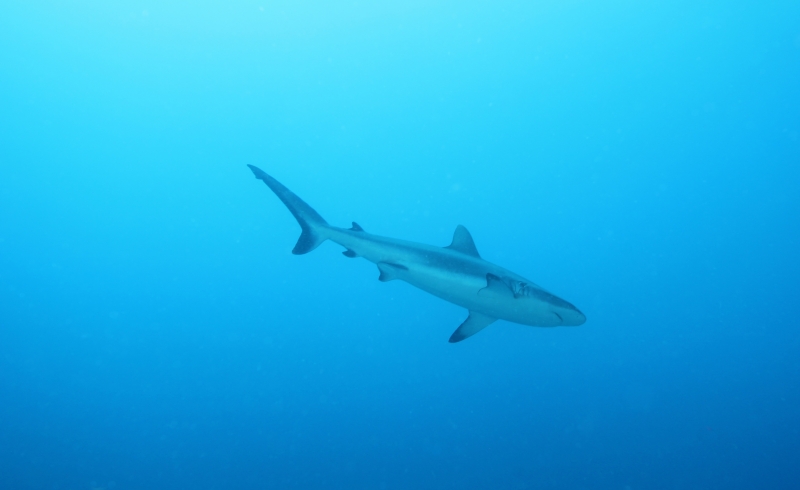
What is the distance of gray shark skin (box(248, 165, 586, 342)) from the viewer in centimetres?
493

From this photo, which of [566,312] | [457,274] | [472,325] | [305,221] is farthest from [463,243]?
[305,221]

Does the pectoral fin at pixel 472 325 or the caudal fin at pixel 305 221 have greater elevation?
the caudal fin at pixel 305 221

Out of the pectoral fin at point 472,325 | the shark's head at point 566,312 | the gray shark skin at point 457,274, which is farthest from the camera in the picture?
the pectoral fin at point 472,325

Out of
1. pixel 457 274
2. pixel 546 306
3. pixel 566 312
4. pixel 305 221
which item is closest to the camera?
pixel 566 312

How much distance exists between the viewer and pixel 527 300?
16.2 feet

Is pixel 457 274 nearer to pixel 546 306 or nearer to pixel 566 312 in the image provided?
pixel 546 306

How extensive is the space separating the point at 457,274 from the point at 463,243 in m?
0.88

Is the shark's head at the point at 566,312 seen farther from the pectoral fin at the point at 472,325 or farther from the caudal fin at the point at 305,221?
the caudal fin at the point at 305,221

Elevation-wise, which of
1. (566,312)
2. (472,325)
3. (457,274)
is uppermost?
(457,274)

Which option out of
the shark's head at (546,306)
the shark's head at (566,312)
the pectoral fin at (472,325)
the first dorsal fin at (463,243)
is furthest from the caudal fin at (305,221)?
the shark's head at (566,312)

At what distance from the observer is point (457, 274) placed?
5375 mm

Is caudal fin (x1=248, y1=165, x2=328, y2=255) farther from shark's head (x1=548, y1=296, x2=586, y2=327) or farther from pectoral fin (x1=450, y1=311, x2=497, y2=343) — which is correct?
shark's head (x1=548, y1=296, x2=586, y2=327)

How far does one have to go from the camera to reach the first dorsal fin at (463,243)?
606cm

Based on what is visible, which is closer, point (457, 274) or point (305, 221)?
point (457, 274)
